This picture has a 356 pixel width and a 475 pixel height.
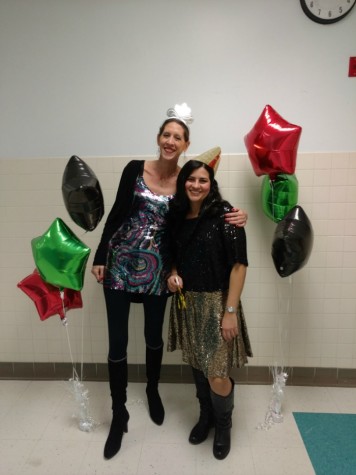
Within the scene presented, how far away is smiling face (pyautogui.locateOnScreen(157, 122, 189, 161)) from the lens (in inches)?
56.9

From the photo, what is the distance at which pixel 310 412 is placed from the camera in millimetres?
1821

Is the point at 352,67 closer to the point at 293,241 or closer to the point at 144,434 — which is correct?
the point at 293,241

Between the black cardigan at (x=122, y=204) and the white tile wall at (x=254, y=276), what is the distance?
0.42 metres

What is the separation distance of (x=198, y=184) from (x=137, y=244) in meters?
0.39

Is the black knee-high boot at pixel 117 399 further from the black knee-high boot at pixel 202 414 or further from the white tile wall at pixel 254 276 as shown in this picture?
the white tile wall at pixel 254 276

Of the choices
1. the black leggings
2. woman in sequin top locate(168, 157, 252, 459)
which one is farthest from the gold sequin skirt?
the black leggings

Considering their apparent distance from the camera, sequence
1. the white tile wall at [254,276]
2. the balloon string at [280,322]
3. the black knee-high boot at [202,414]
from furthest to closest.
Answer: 1. the balloon string at [280,322]
2. the white tile wall at [254,276]
3. the black knee-high boot at [202,414]

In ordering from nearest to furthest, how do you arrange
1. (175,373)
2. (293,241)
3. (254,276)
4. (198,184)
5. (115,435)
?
(198,184), (293,241), (115,435), (254,276), (175,373)

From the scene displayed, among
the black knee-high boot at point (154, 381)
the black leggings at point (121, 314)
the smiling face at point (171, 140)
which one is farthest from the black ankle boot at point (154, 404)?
the smiling face at point (171, 140)

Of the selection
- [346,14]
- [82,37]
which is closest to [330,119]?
[346,14]

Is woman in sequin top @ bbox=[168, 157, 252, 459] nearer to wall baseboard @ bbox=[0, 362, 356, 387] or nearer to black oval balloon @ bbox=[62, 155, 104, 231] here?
black oval balloon @ bbox=[62, 155, 104, 231]

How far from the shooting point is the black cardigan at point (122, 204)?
148cm

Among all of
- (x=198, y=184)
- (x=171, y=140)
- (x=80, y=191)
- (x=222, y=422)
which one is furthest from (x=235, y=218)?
(x=222, y=422)

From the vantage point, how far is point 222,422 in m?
1.50
